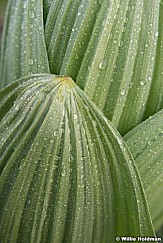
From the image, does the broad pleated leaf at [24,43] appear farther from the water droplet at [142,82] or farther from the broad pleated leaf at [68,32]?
the water droplet at [142,82]

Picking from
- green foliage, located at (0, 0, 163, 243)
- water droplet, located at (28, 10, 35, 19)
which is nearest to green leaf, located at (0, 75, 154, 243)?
green foliage, located at (0, 0, 163, 243)

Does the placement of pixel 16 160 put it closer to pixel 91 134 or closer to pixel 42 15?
pixel 91 134

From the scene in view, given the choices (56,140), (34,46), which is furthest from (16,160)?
(34,46)

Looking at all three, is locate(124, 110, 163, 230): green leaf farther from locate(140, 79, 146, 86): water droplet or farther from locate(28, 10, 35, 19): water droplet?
locate(28, 10, 35, 19): water droplet

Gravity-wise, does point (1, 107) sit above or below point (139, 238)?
above

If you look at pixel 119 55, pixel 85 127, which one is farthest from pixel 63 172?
pixel 119 55
